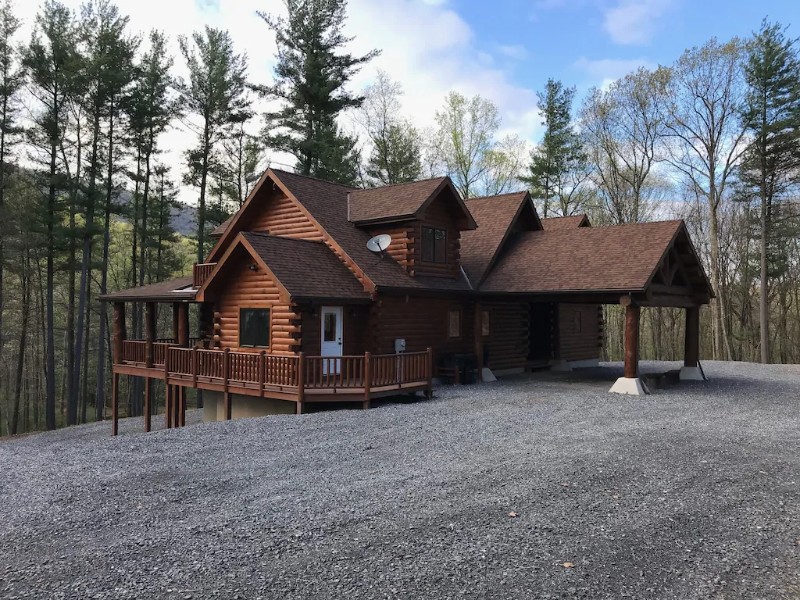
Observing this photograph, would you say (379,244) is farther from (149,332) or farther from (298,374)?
(149,332)

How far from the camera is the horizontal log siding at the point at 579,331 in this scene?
22.8 m

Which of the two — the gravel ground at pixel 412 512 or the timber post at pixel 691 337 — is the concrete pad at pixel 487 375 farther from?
the gravel ground at pixel 412 512

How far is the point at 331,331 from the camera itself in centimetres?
1570

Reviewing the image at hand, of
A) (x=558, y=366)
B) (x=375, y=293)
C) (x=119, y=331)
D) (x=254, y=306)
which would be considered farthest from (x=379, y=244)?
(x=119, y=331)

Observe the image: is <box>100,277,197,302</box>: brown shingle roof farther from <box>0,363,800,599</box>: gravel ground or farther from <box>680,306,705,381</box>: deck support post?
<box>680,306,705,381</box>: deck support post

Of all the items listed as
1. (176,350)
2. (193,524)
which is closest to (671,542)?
(193,524)

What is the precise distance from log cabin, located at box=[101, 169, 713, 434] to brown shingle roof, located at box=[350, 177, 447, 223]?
6cm

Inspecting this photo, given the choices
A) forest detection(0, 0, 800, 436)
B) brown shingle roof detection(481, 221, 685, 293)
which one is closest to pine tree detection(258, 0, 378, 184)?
forest detection(0, 0, 800, 436)

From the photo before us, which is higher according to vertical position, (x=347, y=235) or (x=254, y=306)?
(x=347, y=235)

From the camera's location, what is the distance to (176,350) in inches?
638

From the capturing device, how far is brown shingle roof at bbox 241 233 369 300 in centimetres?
1408

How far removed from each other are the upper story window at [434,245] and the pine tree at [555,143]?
1823cm

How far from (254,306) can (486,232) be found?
965 centimetres

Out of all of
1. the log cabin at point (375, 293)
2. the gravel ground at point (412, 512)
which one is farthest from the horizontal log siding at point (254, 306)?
the gravel ground at point (412, 512)
